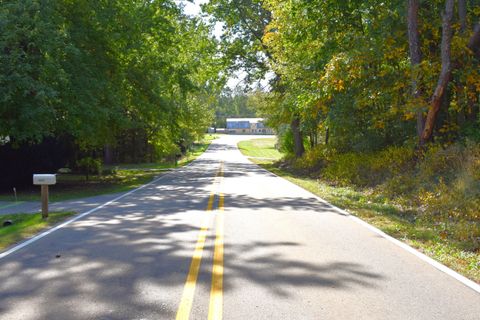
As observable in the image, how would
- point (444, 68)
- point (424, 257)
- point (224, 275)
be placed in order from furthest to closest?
1. point (444, 68)
2. point (424, 257)
3. point (224, 275)

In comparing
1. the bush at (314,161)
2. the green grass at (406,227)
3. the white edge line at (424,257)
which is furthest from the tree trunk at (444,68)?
the bush at (314,161)

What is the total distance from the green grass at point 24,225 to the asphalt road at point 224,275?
568mm

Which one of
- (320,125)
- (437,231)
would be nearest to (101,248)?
(437,231)

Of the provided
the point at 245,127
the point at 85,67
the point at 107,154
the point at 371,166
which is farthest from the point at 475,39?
the point at 245,127

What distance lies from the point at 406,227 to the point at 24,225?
8.20 meters

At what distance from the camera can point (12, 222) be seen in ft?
37.2

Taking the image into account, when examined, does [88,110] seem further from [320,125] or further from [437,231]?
[437,231]

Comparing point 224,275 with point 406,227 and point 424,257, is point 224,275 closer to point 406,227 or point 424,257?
point 424,257

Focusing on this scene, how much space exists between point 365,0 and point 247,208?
9220mm

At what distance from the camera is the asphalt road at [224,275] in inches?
191

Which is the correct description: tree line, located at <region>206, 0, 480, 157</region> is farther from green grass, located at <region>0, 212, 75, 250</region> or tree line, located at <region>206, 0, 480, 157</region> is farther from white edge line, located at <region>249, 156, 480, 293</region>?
green grass, located at <region>0, 212, 75, 250</region>

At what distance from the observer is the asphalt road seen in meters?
4.86

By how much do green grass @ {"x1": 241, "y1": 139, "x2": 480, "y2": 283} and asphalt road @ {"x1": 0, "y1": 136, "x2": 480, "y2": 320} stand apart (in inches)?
18.2

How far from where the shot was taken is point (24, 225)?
1027 centimetres
